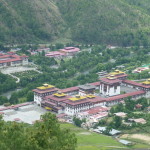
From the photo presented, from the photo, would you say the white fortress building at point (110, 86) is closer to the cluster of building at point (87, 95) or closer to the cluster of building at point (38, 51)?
the cluster of building at point (87, 95)

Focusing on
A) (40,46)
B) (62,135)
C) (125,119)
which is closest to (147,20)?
(40,46)

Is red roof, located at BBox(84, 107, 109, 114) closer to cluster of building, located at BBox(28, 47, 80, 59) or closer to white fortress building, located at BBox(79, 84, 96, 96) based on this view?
white fortress building, located at BBox(79, 84, 96, 96)

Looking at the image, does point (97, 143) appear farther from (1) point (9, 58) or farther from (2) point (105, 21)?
(2) point (105, 21)

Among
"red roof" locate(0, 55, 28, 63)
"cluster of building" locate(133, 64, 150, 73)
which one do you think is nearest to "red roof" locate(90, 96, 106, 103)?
"cluster of building" locate(133, 64, 150, 73)

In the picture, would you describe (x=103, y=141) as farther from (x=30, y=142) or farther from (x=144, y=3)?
(x=144, y=3)

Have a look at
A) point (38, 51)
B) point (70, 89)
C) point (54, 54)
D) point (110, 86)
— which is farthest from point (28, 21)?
point (110, 86)

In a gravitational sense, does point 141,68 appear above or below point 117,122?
above
